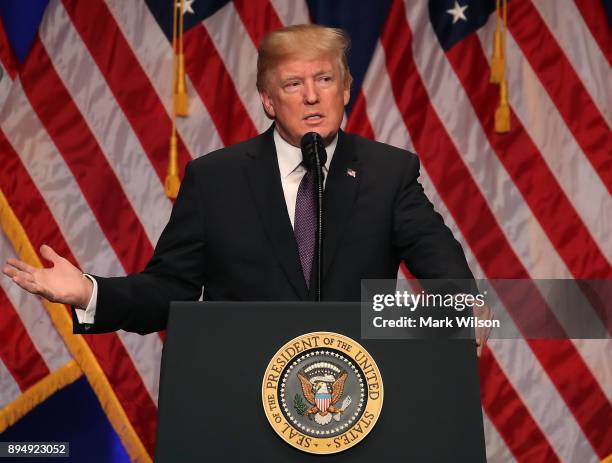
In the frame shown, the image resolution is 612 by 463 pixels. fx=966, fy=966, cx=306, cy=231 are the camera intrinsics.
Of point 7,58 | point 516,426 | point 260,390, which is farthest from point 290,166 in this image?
point 7,58

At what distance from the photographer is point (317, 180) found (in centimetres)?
170

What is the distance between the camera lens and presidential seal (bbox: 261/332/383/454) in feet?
4.66

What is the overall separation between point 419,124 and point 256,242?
180 cm

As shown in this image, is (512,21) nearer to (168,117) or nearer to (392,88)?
(392,88)

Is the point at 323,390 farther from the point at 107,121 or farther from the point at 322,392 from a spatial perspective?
the point at 107,121

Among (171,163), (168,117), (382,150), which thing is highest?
(168,117)

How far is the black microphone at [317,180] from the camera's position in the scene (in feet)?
5.47

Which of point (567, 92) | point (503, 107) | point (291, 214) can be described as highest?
point (567, 92)

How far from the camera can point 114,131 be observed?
3697mm

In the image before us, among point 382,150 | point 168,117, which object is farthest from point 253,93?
point 382,150

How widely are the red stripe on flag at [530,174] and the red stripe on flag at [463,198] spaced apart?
15cm

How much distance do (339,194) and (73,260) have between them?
189cm

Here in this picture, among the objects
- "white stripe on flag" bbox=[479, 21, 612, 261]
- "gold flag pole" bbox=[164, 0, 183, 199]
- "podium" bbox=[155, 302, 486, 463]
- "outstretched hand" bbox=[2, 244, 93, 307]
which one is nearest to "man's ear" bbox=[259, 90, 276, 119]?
"outstretched hand" bbox=[2, 244, 93, 307]

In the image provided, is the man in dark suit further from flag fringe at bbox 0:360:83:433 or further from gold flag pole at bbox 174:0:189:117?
flag fringe at bbox 0:360:83:433
